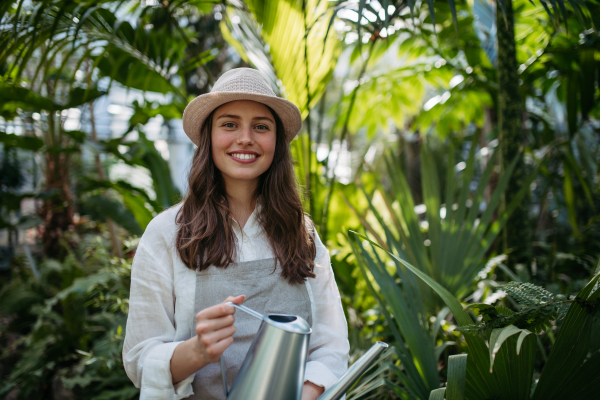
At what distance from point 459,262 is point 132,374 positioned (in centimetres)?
120

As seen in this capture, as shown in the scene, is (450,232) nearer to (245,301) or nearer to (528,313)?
(528,313)

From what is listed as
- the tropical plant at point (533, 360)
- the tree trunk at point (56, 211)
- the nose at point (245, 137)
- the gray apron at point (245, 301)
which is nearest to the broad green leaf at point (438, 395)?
the tropical plant at point (533, 360)

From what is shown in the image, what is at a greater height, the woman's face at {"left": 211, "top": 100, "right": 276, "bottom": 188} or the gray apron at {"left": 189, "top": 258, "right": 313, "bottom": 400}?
the woman's face at {"left": 211, "top": 100, "right": 276, "bottom": 188}

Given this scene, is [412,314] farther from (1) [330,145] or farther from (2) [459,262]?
(1) [330,145]

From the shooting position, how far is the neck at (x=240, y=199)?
1056mm

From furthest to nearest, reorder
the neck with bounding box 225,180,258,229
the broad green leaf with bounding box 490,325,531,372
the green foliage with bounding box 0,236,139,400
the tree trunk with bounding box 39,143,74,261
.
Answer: the tree trunk with bounding box 39,143,74,261 < the green foliage with bounding box 0,236,139,400 < the neck with bounding box 225,180,258,229 < the broad green leaf with bounding box 490,325,531,372

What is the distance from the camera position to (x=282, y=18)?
6.23 ft

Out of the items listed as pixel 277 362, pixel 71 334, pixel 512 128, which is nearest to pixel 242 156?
pixel 277 362

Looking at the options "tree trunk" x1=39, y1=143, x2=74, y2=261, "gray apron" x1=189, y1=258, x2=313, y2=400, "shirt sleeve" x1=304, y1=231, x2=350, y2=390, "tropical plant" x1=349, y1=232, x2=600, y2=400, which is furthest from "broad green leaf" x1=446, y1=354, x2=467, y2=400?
"tree trunk" x1=39, y1=143, x2=74, y2=261

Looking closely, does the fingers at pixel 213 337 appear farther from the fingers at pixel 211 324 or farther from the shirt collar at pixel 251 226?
the shirt collar at pixel 251 226

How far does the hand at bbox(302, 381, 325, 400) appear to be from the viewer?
0.89m

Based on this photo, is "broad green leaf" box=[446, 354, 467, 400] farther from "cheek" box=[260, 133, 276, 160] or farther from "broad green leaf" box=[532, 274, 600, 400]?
"cheek" box=[260, 133, 276, 160]

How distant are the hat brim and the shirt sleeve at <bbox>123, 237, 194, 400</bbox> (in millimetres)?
346

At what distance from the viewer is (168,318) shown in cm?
90
